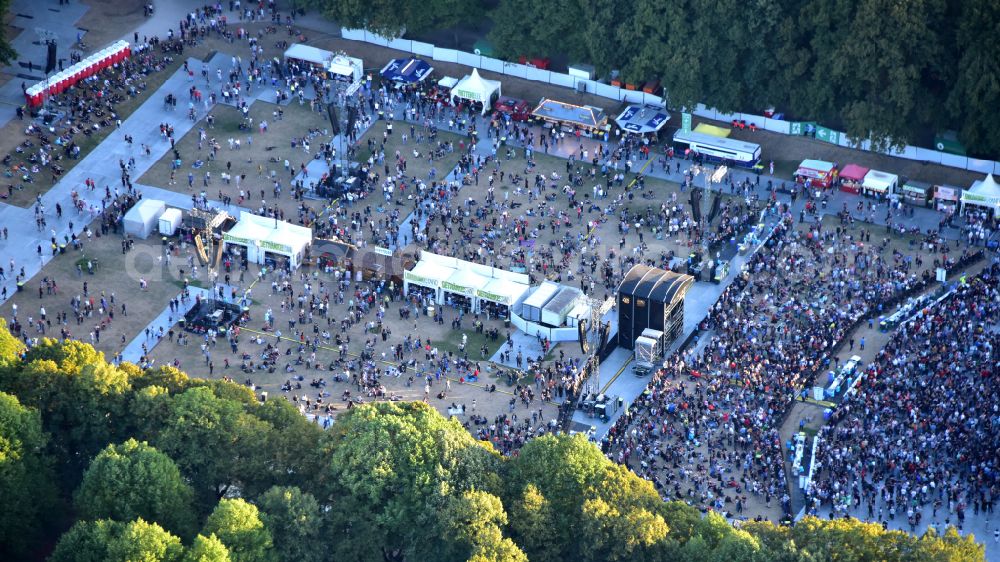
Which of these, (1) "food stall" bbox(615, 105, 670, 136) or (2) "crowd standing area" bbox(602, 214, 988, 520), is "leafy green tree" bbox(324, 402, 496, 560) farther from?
(1) "food stall" bbox(615, 105, 670, 136)

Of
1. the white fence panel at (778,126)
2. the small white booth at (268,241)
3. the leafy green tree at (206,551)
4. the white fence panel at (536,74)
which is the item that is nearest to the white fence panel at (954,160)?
the white fence panel at (778,126)

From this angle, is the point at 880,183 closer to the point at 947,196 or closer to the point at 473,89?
the point at 947,196

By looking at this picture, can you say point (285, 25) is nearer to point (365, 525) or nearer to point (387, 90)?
point (387, 90)

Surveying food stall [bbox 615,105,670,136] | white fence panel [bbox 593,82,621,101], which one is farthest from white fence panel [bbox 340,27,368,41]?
food stall [bbox 615,105,670,136]

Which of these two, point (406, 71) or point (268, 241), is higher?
point (406, 71)

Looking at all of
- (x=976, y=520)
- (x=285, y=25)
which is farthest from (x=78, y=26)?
(x=976, y=520)

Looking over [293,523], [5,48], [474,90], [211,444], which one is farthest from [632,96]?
[293,523]
